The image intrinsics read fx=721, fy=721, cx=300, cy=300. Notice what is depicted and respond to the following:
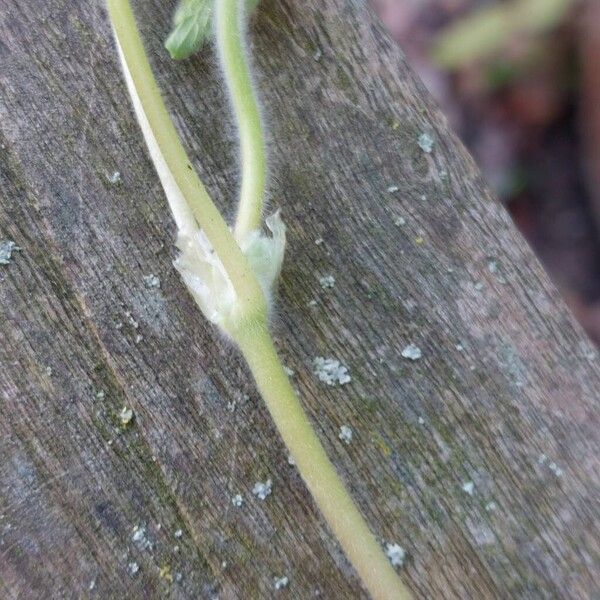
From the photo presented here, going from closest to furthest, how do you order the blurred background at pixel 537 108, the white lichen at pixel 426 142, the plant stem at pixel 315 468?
the plant stem at pixel 315 468 → the white lichen at pixel 426 142 → the blurred background at pixel 537 108

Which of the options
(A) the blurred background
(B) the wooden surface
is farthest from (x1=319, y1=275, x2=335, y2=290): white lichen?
(A) the blurred background

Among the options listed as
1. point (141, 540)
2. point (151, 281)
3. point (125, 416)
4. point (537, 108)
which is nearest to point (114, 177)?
point (151, 281)

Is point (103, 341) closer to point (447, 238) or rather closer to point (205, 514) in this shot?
point (205, 514)

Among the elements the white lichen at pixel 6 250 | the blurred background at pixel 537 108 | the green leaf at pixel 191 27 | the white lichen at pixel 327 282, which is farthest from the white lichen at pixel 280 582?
the blurred background at pixel 537 108

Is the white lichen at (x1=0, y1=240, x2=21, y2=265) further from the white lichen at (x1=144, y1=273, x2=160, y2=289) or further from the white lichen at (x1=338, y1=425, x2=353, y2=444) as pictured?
the white lichen at (x1=338, y1=425, x2=353, y2=444)

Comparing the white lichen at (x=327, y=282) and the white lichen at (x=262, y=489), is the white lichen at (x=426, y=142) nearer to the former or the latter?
the white lichen at (x=327, y=282)

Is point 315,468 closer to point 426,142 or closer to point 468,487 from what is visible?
point 468,487
